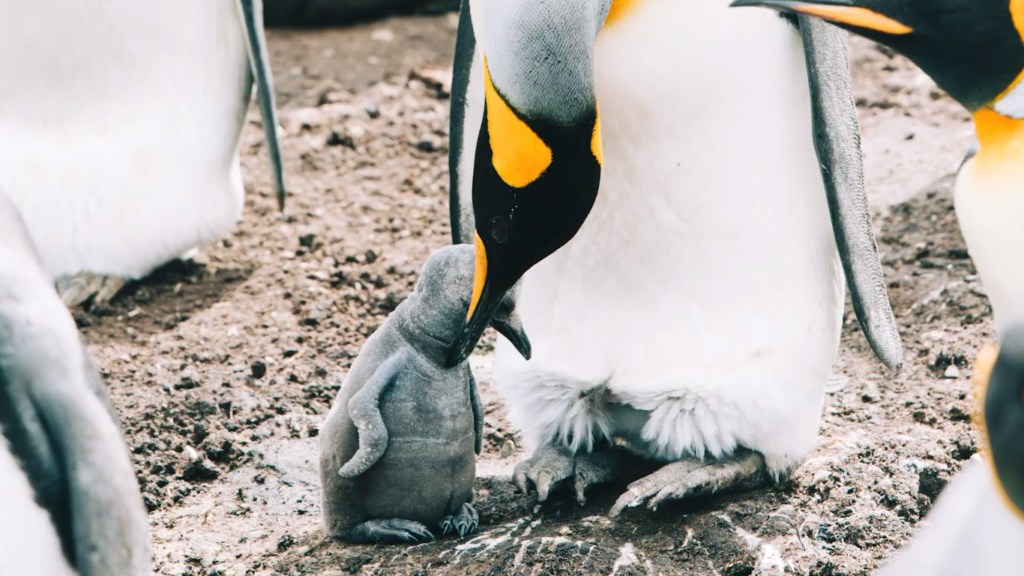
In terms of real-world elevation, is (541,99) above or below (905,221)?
above

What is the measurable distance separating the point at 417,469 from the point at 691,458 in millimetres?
586

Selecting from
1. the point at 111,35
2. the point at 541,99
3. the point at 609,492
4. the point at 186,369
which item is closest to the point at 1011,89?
the point at 541,99

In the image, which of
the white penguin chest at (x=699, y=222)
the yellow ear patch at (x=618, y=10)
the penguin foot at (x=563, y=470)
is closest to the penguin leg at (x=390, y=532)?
the penguin foot at (x=563, y=470)

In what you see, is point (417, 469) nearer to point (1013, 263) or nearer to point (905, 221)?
point (1013, 263)

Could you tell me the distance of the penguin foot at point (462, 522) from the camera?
2412 millimetres

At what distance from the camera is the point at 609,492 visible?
2.63 metres

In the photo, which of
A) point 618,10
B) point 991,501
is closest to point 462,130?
point 618,10

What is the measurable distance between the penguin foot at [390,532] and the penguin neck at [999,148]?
1.25 m

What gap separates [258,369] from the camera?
3180mm

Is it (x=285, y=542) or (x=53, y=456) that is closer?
(x=53, y=456)

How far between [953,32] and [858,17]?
5.1 inches

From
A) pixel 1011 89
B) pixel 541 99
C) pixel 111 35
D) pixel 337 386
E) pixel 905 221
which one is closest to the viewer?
pixel 1011 89

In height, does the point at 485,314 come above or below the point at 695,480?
above

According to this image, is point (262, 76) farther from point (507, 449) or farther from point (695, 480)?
point (695, 480)
